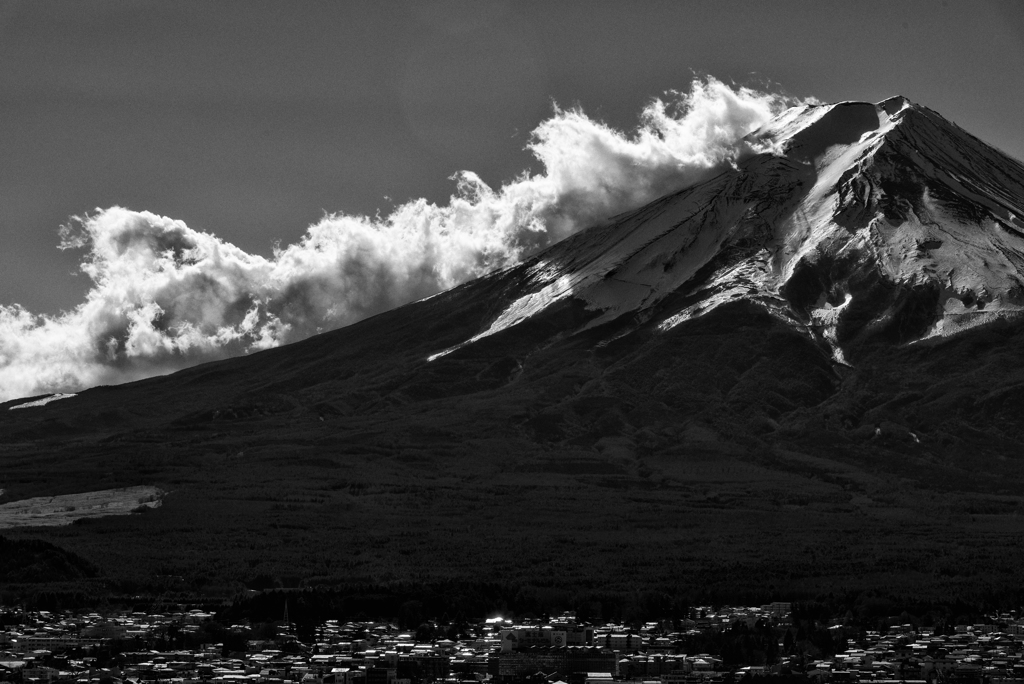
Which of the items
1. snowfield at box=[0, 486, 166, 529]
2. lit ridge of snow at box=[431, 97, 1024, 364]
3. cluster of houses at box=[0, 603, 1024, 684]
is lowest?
cluster of houses at box=[0, 603, 1024, 684]

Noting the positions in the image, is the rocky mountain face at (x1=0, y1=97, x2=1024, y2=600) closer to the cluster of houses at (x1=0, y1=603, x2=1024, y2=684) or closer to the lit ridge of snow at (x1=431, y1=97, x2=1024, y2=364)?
the lit ridge of snow at (x1=431, y1=97, x2=1024, y2=364)

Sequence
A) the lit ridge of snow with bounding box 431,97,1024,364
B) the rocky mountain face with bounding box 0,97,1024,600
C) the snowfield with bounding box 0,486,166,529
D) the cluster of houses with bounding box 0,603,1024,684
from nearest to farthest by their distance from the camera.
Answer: the cluster of houses with bounding box 0,603,1024,684 → the rocky mountain face with bounding box 0,97,1024,600 → the snowfield with bounding box 0,486,166,529 → the lit ridge of snow with bounding box 431,97,1024,364

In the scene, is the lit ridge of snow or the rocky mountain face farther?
the lit ridge of snow

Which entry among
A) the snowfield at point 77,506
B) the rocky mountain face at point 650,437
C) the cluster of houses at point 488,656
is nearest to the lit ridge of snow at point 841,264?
the rocky mountain face at point 650,437

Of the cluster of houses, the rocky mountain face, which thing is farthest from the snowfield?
the cluster of houses

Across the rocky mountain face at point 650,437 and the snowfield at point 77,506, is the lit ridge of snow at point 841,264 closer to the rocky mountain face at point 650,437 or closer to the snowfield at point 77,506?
the rocky mountain face at point 650,437

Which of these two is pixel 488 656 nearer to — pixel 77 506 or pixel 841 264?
pixel 77 506
